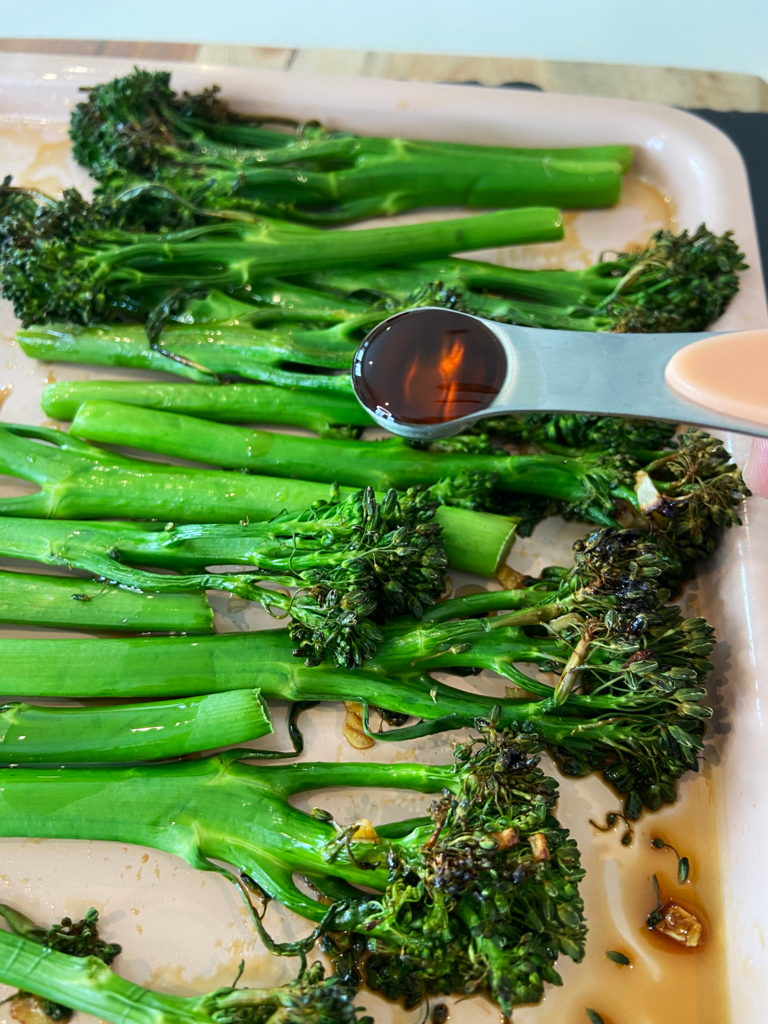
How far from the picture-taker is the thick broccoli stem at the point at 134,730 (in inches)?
84.8

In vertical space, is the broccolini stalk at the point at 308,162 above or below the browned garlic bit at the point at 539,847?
above

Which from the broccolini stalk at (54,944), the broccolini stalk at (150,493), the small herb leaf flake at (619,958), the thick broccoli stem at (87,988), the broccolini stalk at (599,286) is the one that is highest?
the broccolini stalk at (599,286)

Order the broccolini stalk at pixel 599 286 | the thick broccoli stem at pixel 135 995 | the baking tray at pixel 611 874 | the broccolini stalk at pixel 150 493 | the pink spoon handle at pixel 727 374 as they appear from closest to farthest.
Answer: the thick broccoli stem at pixel 135 995 < the pink spoon handle at pixel 727 374 < the baking tray at pixel 611 874 < the broccolini stalk at pixel 150 493 < the broccolini stalk at pixel 599 286

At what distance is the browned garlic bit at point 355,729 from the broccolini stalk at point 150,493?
600 mm

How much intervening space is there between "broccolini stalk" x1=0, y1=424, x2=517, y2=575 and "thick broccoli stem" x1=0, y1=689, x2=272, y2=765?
0.67 meters

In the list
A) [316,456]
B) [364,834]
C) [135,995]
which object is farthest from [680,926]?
[316,456]

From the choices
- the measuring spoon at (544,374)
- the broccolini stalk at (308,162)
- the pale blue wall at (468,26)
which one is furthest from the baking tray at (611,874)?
the pale blue wall at (468,26)

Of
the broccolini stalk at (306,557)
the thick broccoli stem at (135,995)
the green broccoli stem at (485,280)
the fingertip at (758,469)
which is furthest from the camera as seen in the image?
the green broccoli stem at (485,280)

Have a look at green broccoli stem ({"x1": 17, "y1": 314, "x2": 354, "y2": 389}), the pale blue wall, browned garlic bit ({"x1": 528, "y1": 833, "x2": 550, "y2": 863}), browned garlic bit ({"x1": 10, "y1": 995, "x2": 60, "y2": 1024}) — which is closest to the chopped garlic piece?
browned garlic bit ({"x1": 528, "y1": 833, "x2": 550, "y2": 863})

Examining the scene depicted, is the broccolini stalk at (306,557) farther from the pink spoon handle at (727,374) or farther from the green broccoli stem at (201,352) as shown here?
the pink spoon handle at (727,374)

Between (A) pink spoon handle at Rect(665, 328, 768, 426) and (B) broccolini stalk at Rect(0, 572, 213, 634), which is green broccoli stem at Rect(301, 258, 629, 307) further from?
(B) broccolini stalk at Rect(0, 572, 213, 634)

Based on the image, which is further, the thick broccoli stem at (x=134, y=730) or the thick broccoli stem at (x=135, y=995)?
the thick broccoli stem at (x=134, y=730)

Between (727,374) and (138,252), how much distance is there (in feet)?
7.43

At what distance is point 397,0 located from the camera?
15.5 ft
